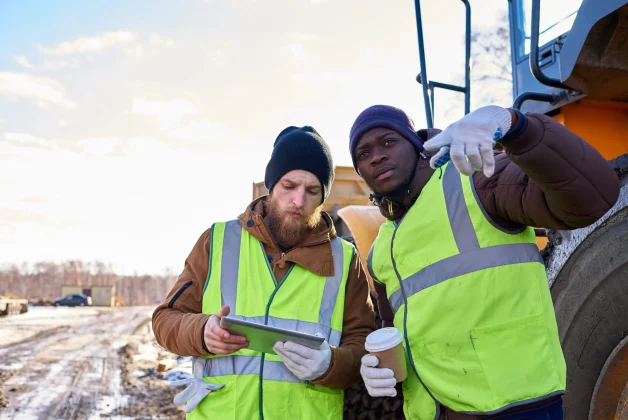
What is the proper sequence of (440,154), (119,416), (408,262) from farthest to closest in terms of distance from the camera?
(119,416)
(408,262)
(440,154)

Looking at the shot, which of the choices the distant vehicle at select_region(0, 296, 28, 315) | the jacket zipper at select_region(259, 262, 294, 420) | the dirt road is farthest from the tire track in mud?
the distant vehicle at select_region(0, 296, 28, 315)

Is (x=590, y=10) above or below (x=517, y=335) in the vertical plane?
above

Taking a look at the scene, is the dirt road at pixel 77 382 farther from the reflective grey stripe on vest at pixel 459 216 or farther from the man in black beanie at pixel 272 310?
the reflective grey stripe on vest at pixel 459 216

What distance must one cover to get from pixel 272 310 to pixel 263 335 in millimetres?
277

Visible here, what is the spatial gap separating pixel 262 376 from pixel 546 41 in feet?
8.27

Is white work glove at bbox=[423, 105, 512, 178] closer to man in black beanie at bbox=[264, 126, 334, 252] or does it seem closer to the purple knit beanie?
the purple knit beanie

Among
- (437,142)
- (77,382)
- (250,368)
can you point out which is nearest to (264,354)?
(250,368)

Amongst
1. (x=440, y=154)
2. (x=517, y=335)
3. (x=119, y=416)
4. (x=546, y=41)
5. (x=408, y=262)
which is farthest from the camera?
(x=119, y=416)

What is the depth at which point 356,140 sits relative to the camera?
7.98ft

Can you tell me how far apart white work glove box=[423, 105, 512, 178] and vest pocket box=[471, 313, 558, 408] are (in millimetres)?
636

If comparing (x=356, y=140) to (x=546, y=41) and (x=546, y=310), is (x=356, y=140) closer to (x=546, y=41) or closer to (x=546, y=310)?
(x=546, y=310)

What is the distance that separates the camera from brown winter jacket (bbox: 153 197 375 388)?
7.26 ft

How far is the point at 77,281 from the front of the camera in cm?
8975

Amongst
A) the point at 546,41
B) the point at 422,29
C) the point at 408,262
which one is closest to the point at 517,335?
the point at 408,262
